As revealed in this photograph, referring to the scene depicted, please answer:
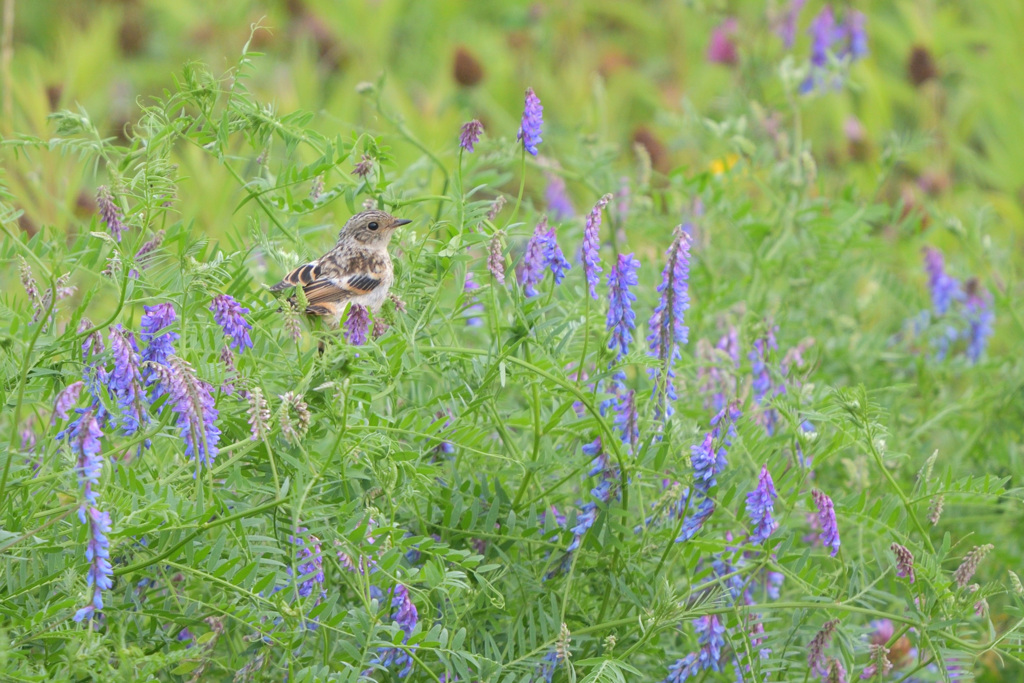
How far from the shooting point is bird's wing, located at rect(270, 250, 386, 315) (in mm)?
2312

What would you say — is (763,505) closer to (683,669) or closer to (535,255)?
(683,669)

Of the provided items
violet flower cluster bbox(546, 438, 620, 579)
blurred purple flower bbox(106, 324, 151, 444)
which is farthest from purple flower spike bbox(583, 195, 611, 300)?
blurred purple flower bbox(106, 324, 151, 444)

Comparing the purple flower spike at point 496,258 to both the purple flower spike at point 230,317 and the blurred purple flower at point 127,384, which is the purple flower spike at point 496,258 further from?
the blurred purple flower at point 127,384

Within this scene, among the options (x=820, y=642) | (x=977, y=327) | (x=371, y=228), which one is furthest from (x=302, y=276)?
(x=977, y=327)

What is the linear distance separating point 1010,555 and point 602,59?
16.2 feet

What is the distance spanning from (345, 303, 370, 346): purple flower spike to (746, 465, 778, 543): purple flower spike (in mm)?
716

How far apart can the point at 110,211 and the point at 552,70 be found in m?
5.72

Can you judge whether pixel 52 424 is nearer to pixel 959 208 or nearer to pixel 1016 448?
pixel 1016 448

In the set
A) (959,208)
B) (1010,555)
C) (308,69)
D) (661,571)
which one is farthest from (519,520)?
(308,69)

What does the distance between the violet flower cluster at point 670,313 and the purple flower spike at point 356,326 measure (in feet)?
1.67

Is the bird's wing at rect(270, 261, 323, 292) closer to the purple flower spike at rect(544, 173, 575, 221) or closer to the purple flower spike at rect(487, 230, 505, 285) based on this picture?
the purple flower spike at rect(487, 230, 505, 285)

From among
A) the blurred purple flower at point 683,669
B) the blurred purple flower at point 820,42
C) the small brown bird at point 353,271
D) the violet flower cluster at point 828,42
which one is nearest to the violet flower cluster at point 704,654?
the blurred purple flower at point 683,669

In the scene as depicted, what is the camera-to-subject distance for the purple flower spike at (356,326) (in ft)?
6.39

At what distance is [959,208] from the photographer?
18.8 feet
